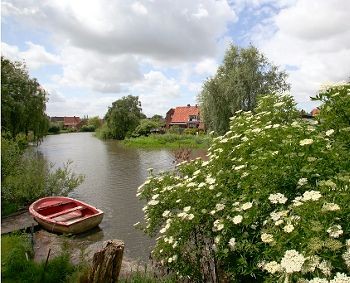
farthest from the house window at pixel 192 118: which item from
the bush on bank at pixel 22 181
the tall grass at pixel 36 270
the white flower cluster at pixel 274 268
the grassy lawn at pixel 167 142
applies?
the white flower cluster at pixel 274 268

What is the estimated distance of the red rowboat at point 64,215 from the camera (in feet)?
38.7

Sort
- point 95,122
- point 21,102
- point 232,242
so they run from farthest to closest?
1. point 95,122
2. point 21,102
3. point 232,242

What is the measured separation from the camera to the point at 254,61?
95.8 feet

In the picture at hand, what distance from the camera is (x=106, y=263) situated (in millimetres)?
5297

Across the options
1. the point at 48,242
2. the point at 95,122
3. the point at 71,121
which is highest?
the point at 71,121

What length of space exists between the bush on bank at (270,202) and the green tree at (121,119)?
55.9 meters

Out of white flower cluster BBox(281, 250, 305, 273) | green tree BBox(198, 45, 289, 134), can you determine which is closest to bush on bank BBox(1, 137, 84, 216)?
white flower cluster BBox(281, 250, 305, 273)

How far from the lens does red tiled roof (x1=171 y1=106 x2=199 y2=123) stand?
Result: 252ft

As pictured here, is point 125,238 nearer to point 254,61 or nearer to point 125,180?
point 125,180

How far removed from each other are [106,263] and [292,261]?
3224 millimetres

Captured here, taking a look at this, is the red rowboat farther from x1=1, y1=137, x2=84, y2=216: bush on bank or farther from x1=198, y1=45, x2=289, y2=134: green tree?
x1=198, y1=45, x2=289, y2=134: green tree

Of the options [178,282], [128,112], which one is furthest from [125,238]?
[128,112]

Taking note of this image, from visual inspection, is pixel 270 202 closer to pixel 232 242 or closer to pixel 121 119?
pixel 232 242

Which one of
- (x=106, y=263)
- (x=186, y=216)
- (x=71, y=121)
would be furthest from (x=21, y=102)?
(x=71, y=121)
